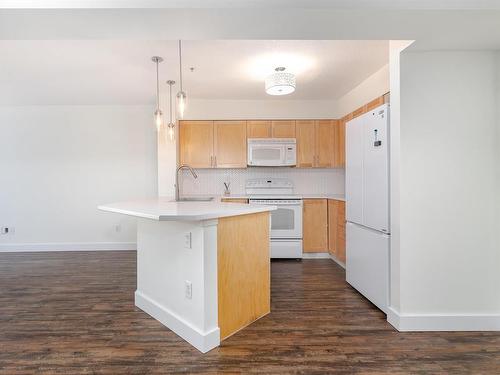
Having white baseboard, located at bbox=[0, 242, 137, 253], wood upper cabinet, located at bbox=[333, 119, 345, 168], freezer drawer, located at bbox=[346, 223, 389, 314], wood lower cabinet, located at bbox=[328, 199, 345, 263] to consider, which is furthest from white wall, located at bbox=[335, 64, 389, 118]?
white baseboard, located at bbox=[0, 242, 137, 253]

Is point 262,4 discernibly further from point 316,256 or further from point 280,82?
point 316,256

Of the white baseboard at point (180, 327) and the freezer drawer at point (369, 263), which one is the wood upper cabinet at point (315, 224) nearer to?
the freezer drawer at point (369, 263)

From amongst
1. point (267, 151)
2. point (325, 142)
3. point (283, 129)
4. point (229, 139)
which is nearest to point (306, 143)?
point (325, 142)

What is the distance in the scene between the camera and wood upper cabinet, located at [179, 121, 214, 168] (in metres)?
4.28

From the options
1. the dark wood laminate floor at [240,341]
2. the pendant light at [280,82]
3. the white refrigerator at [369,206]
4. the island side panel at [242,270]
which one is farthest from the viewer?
the pendant light at [280,82]

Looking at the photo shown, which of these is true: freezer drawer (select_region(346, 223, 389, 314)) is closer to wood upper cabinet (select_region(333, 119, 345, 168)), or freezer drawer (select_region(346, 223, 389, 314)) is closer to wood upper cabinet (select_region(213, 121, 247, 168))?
wood upper cabinet (select_region(333, 119, 345, 168))

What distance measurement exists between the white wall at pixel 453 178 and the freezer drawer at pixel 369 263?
223 millimetres

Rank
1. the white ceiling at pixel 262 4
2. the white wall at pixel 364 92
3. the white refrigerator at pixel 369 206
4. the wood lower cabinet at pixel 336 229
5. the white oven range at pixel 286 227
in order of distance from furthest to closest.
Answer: the white oven range at pixel 286 227, the wood lower cabinet at pixel 336 229, the white wall at pixel 364 92, the white refrigerator at pixel 369 206, the white ceiling at pixel 262 4

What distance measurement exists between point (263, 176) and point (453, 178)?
286 cm

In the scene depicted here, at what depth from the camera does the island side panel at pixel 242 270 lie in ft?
6.32

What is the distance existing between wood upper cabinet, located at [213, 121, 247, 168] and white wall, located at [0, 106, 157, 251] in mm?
1195

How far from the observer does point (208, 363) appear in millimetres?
1699

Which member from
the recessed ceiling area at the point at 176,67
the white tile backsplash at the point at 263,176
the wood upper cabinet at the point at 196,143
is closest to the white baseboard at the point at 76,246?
the white tile backsplash at the point at 263,176

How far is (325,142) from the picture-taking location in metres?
4.33
